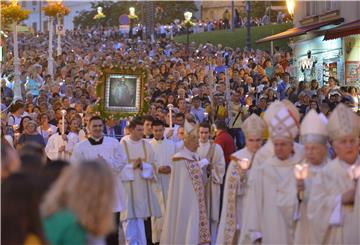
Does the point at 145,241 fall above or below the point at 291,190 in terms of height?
below

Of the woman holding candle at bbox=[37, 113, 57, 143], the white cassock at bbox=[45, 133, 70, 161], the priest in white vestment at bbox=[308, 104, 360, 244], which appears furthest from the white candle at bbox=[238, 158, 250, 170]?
the woman holding candle at bbox=[37, 113, 57, 143]

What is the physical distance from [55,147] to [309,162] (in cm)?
655

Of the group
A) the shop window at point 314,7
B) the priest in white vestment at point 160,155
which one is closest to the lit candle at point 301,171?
the priest in white vestment at point 160,155

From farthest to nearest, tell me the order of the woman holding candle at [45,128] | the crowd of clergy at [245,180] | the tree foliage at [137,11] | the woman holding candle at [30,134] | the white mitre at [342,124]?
the tree foliage at [137,11], the woman holding candle at [45,128], the woman holding candle at [30,134], the white mitre at [342,124], the crowd of clergy at [245,180]

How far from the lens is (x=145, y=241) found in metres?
15.4

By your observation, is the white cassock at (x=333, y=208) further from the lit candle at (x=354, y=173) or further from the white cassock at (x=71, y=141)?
the white cassock at (x=71, y=141)

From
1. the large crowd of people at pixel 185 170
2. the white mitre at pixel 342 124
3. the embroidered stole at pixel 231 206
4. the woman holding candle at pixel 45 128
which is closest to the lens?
the large crowd of people at pixel 185 170

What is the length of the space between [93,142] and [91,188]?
8.10 m

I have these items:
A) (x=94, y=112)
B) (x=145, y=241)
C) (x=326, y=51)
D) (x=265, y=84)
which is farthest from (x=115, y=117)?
(x=326, y=51)

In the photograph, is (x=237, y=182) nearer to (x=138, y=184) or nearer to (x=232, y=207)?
(x=232, y=207)

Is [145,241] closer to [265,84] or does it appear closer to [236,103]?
[236,103]

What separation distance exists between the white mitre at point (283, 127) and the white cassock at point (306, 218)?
43cm

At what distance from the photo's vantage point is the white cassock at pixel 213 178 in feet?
49.9

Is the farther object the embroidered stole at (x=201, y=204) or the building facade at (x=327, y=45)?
the building facade at (x=327, y=45)
